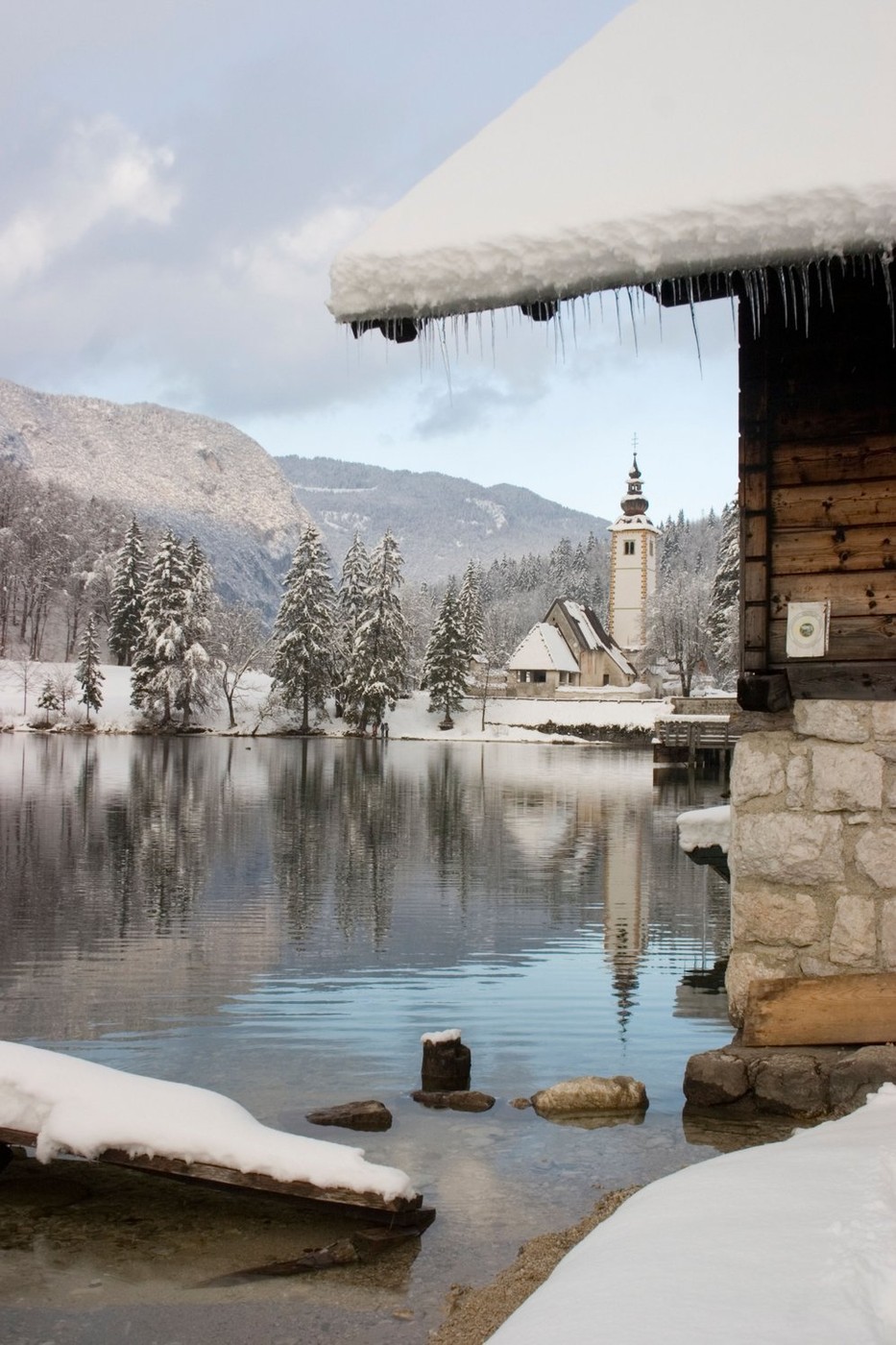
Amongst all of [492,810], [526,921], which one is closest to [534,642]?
[492,810]

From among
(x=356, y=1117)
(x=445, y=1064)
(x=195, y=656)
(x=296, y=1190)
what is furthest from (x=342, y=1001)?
(x=195, y=656)

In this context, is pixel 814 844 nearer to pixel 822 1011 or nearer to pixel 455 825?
pixel 822 1011

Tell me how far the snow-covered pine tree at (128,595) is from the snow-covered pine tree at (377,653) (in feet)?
66.8

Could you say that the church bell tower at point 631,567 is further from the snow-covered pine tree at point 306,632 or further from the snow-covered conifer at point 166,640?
the snow-covered conifer at point 166,640

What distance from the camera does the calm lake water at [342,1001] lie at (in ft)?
16.8

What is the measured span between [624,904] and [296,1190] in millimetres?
10897

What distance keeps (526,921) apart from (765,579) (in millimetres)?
8503

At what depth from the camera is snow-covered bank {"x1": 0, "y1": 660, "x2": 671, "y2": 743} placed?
6675cm

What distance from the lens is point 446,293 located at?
6129 mm

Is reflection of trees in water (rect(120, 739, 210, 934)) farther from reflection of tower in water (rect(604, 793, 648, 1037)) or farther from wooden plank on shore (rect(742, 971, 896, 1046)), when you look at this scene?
wooden plank on shore (rect(742, 971, 896, 1046))

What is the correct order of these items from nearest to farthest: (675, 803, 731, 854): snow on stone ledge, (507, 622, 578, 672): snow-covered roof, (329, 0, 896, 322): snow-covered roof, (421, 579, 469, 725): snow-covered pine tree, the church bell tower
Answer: (329, 0, 896, 322): snow-covered roof, (675, 803, 731, 854): snow on stone ledge, (421, 579, 469, 725): snow-covered pine tree, (507, 622, 578, 672): snow-covered roof, the church bell tower

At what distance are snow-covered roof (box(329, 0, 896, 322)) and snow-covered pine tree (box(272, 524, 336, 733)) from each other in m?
58.3

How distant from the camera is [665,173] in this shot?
6023 millimetres

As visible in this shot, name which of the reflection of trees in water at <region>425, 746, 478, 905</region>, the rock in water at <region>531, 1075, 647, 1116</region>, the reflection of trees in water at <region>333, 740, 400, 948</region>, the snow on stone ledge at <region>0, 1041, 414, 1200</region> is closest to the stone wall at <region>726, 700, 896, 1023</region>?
the rock in water at <region>531, 1075, 647, 1116</region>
